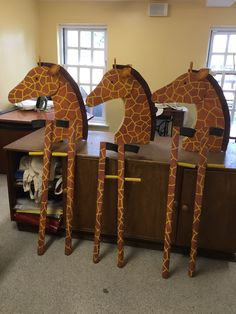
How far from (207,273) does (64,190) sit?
1163 mm

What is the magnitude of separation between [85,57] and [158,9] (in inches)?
56.3

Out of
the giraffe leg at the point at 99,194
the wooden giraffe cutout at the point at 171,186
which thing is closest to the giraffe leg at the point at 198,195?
the wooden giraffe cutout at the point at 171,186

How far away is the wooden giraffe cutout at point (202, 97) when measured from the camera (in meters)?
1.76

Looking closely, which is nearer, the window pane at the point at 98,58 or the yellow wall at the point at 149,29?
the yellow wall at the point at 149,29

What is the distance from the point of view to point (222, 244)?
1.83m

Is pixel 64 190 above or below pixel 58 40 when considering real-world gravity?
below

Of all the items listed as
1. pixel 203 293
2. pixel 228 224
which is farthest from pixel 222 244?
pixel 203 293

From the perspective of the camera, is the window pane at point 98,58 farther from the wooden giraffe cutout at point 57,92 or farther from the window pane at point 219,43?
the wooden giraffe cutout at point 57,92

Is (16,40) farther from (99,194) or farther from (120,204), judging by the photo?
(120,204)

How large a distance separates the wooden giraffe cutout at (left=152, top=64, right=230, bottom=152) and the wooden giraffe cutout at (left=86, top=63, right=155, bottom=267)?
129mm

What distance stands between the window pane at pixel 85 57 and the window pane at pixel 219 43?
2082mm

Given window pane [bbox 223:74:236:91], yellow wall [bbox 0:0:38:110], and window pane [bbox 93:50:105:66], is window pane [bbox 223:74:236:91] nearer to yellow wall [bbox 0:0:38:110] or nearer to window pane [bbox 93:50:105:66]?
window pane [bbox 93:50:105:66]

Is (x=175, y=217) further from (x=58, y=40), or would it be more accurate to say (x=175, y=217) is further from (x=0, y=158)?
(x=58, y=40)

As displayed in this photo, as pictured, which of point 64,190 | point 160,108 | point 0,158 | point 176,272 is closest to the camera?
point 176,272
